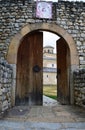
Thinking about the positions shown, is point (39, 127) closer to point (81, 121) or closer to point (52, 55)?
point (81, 121)

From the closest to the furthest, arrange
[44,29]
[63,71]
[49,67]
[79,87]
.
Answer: [79,87] < [44,29] < [63,71] < [49,67]

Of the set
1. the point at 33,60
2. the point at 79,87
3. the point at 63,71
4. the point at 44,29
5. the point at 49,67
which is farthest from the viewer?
the point at 49,67

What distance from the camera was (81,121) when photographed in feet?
11.8

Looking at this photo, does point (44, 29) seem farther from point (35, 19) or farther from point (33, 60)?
point (33, 60)

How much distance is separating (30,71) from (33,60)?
1.31ft

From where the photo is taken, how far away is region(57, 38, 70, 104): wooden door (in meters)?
6.43

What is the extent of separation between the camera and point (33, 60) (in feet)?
21.2

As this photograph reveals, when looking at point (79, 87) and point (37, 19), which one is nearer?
point (79, 87)

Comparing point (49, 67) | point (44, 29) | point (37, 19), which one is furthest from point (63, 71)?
point (49, 67)

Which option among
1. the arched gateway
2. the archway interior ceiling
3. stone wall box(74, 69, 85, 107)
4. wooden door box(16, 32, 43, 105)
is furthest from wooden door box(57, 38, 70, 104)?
wooden door box(16, 32, 43, 105)

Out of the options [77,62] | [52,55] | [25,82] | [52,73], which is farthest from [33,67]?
[52,55]

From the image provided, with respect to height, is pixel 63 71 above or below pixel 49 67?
below

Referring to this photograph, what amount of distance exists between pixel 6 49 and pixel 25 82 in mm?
1261

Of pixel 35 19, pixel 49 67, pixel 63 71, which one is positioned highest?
pixel 35 19
